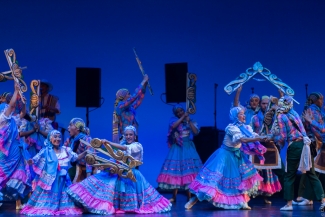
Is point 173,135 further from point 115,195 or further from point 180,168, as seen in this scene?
point 115,195

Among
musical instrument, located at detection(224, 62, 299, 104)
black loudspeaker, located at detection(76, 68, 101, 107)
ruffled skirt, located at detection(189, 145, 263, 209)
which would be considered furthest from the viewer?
black loudspeaker, located at detection(76, 68, 101, 107)

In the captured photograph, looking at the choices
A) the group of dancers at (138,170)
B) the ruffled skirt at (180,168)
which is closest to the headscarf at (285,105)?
the group of dancers at (138,170)

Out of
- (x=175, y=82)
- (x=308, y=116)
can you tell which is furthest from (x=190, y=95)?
(x=308, y=116)

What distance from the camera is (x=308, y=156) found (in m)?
6.80

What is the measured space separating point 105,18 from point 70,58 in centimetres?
99

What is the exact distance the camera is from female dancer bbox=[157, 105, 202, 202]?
28.0ft

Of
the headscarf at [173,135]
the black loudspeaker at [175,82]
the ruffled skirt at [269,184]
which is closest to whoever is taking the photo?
the ruffled skirt at [269,184]

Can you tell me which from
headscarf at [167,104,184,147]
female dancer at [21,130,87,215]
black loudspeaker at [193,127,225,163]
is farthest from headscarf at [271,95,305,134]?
black loudspeaker at [193,127,225,163]

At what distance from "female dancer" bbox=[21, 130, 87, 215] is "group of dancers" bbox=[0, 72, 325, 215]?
11mm

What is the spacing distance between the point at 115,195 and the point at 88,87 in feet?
10.5

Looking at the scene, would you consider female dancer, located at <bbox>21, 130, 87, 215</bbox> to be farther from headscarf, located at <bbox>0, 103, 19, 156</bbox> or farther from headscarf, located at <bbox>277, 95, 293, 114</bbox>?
headscarf, located at <bbox>277, 95, 293, 114</bbox>

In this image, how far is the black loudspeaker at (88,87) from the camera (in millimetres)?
9617

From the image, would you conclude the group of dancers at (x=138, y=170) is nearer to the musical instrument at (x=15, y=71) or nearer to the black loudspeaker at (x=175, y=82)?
the musical instrument at (x=15, y=71)

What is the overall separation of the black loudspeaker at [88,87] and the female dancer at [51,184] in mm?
2661
